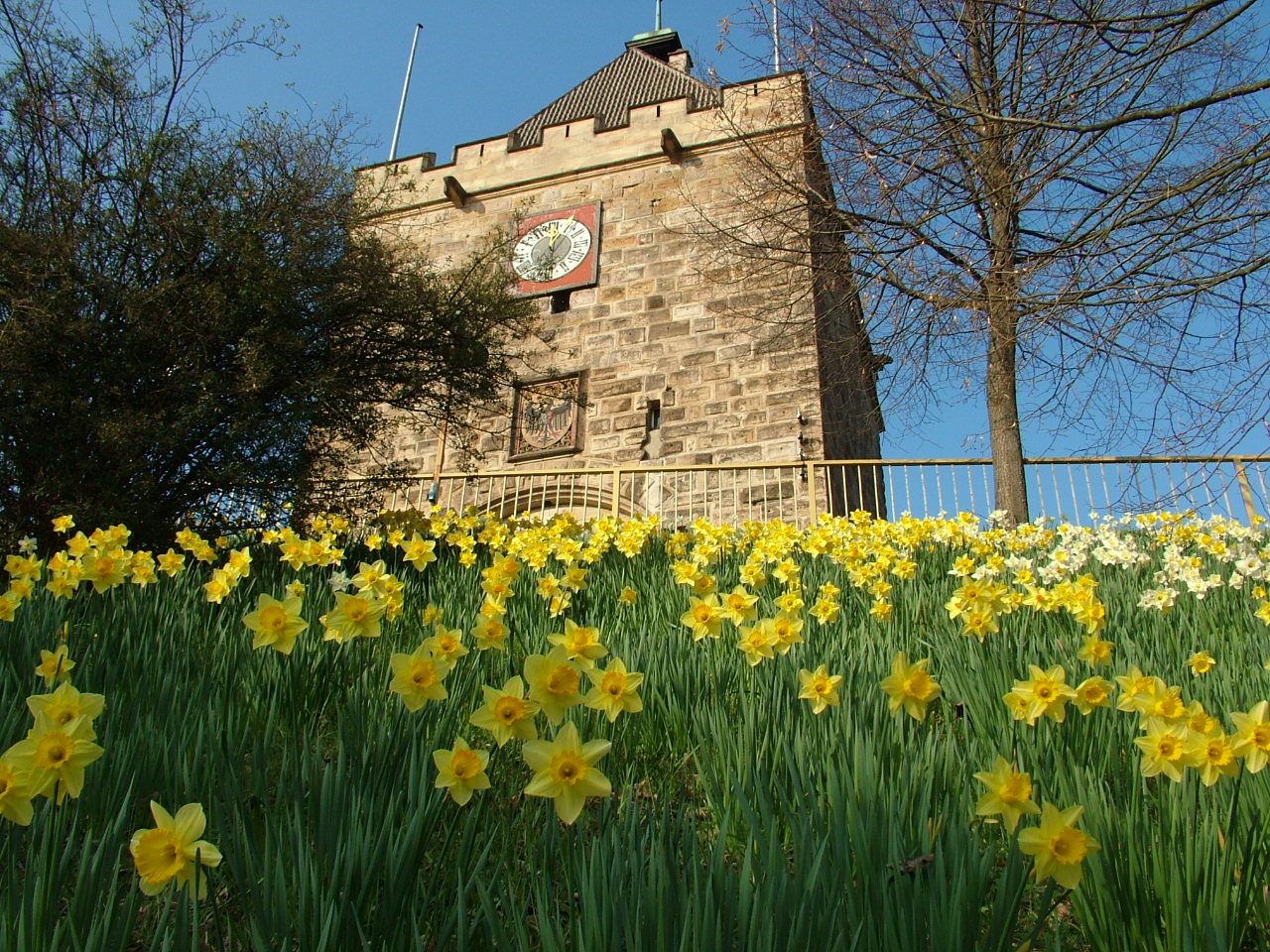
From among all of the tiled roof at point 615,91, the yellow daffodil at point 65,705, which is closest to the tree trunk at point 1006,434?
the yellow daffodil at point 65,705

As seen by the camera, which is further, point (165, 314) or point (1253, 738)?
point (165, 314)

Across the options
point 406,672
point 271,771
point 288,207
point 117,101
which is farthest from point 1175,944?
point 117,101

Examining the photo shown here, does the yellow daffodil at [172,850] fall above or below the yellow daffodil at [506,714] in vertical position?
below

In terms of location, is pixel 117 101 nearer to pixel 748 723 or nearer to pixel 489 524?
pixel 489 524

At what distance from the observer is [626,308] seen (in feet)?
42.3

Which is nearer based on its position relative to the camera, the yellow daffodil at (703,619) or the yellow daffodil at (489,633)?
the yellow daffodil at (489,633)

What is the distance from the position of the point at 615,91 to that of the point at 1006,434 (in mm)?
14047

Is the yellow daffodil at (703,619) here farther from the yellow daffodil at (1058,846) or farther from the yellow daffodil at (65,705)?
the yellow daffodil at (65,705)

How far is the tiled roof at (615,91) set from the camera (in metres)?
18.1

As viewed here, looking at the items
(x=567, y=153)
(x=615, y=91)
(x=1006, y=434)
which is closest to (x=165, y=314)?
(x=1006, y=434)

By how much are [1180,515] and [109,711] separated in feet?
18.8

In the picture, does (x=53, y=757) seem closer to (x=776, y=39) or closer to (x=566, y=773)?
(x=566, y=773)

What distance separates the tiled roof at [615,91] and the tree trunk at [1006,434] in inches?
426

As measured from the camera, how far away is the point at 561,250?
13.7 meters
